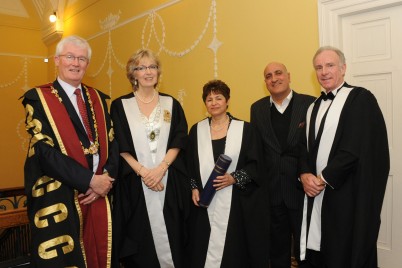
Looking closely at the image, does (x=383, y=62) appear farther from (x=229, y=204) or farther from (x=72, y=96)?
(x=72, y=96)

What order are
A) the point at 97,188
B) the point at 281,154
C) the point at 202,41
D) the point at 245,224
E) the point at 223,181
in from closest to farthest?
the point at 97,188 < the point at 223,181 < the point at 245,224 < the point at 281,154 < the point at 202,41

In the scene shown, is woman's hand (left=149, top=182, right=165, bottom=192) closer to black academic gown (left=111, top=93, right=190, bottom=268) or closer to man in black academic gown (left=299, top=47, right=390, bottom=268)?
black academic gown (left=111, top=93, right=190, bottom=268)

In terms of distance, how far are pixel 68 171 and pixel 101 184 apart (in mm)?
208

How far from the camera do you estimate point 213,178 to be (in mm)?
2377

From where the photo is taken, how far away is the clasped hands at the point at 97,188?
83.6 inches

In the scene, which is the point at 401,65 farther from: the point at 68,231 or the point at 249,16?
the point at 68,231

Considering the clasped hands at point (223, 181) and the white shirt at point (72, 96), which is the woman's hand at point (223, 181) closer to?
the clasped hands at point (223, 181)

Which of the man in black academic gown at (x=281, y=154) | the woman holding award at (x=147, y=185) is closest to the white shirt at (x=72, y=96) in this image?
the woman holding award at (x=147, y=185)

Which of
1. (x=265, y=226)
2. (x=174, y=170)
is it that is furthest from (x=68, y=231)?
(x=265, y=226)

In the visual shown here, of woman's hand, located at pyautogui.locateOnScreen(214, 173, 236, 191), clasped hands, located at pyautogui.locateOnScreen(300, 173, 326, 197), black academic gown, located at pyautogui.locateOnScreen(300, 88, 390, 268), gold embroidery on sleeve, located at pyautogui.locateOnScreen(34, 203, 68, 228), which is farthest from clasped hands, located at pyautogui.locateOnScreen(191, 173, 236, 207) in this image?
gold embroidery on sleeve, located at pyautogui.locateOnScreen(34, 203, 68, 228)

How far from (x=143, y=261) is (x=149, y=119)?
38.4 inches

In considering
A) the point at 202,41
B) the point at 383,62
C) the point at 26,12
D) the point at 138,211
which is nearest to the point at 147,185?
the point at 138,211

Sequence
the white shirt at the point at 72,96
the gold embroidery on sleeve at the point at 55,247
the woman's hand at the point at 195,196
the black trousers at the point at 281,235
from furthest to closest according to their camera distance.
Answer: the black trousers at the point at 281,235 < the woman's hand at the point at 195,196 < the white shirt at the point at 72,96 < the gold embroidery on sleeve at the point at 55,247

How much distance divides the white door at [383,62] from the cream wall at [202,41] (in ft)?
0.83
